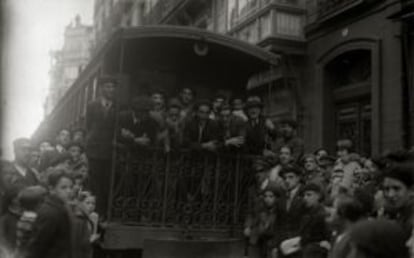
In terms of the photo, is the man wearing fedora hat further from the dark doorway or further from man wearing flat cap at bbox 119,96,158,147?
the dark doorway

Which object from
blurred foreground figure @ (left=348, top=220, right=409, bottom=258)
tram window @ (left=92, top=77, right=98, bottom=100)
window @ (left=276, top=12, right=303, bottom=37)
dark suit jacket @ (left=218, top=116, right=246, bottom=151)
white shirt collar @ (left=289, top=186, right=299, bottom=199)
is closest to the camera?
blurred foreground figure @ (left=348, top=220, right=409, bottom=258)

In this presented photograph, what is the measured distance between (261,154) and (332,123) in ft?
24.5

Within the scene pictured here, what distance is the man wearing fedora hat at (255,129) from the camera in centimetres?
820

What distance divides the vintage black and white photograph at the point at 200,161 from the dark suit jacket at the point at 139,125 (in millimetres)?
19

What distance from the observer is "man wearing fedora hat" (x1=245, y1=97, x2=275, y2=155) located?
8203mm

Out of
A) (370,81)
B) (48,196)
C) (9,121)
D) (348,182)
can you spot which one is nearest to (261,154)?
(348,182)

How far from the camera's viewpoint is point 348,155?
8.44 meters

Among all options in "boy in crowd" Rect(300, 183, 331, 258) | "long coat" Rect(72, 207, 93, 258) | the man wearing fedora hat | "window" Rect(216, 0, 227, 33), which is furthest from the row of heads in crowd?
"window" Rect(216, 0, 227, 33)

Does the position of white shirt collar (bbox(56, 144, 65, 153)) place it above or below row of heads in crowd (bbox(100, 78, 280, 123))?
below

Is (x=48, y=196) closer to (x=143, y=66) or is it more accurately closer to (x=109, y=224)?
(x=109, y=224)

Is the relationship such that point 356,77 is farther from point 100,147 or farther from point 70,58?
point 70,58

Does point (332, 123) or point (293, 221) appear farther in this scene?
point (332, 123)

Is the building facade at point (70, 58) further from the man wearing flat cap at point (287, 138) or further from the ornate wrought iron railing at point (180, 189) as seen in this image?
the ornate wrought iron railing at point (180, 189)

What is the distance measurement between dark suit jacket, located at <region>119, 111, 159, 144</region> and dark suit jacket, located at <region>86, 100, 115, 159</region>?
147mm
